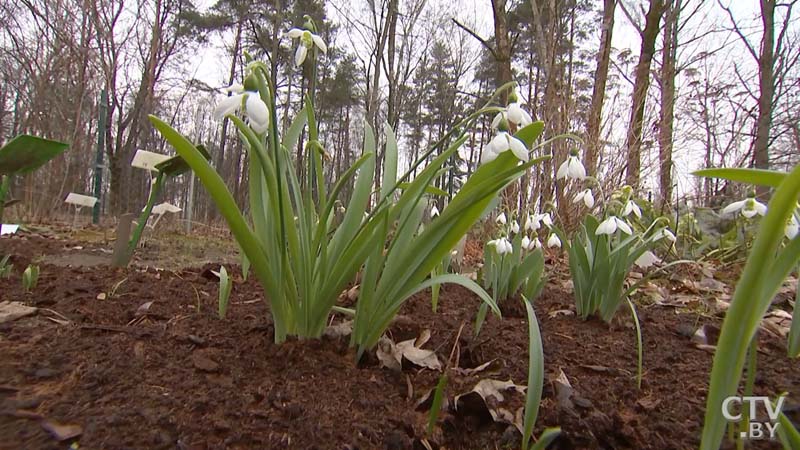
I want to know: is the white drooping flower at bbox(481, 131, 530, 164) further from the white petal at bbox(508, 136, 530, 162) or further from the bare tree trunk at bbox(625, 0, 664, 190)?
the bare tree trunk at bbox(625, 0, 664, 190)

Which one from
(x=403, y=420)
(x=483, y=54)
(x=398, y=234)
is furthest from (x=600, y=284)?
(x=483, y=54)

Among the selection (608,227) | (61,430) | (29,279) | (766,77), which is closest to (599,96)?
(608,227)

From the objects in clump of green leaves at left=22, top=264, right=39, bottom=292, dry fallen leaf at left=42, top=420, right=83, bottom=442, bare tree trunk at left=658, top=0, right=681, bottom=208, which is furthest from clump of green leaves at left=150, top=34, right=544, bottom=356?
bare tree trunk at left=658, top=0, right=681, bottom=208

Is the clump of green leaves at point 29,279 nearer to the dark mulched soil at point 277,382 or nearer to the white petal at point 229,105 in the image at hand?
the dark mulched soil at point 277,382

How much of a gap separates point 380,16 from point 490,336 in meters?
12.5

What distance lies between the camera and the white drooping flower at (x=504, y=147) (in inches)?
37.5

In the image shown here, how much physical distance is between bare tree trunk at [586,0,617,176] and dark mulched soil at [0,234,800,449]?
151 inches

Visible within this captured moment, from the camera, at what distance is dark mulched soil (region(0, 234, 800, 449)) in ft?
2.38

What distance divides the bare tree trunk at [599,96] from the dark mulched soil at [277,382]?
383 cm

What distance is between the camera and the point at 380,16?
39.9 ft

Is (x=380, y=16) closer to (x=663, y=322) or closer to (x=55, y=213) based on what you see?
(x=55, y=213)

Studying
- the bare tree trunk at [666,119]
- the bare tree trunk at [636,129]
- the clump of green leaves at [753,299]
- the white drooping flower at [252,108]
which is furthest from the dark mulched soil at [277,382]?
the bare tree trunk at [636,129]

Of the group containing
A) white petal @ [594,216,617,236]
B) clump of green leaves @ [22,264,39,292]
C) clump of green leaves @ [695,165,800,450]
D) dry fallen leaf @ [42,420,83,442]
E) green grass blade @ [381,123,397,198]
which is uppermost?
green grass blade @ [381,123,397,198]

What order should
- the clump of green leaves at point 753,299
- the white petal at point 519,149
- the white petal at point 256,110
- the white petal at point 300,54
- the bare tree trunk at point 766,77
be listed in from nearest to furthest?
the clump of green leaves at point 753,299, the white petal at point 256,110, the white petal at point 519,149, the white petal at point 300,54, the bare tree trunk at point 766,77
